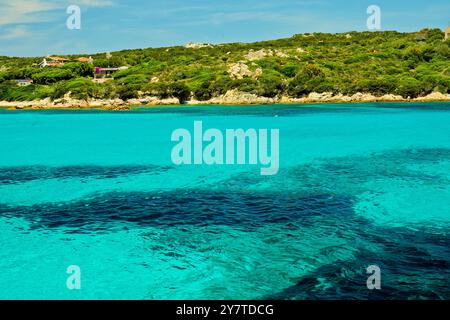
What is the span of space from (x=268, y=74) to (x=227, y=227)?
71.9 meters

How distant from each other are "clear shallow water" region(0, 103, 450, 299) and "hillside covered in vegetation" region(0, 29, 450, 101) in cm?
5419

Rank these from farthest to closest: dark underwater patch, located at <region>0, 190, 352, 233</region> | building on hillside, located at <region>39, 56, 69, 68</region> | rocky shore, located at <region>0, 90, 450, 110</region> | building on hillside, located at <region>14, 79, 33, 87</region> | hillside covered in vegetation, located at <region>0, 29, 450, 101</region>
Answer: building on hillside, located at <region>39, 56, 69, 68</region>
building on hillside, located at <region>14, 79, 33, 87</region>
hillside covered in vegetation, located at <region>0, 29, 450, 101</region>
rocky shore, located at <region>0, 90, 450, 110</region>
dark underwater patch, located at <region>0, 190, 352, 233</region>

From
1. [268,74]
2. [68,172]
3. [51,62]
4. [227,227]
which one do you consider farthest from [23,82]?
[227,227]

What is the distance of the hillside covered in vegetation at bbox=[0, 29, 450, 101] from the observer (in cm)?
7519

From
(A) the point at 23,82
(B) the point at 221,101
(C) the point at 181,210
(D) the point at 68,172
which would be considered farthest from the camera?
(A) the point at 23,82

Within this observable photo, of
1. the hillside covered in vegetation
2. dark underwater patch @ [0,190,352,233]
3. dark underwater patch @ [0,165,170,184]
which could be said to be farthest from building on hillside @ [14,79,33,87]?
dark underwater patch @ [0,190,352,233]

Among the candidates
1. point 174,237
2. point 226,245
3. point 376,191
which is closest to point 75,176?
point 174,237

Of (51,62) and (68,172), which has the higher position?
(51,62)

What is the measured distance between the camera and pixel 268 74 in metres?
→ 80.9

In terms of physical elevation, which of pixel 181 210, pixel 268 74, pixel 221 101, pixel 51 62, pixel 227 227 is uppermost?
pixel 51 62

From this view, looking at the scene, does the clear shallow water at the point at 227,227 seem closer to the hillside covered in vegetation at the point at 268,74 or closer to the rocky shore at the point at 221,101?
the rocky shore at the point at 221,101

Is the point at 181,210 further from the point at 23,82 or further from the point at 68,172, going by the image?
the point at 23,82

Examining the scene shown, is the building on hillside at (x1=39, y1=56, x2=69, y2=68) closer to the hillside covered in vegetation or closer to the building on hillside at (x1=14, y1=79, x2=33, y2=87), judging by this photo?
the hillside covered in vegetation

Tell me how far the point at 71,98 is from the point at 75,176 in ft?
215
